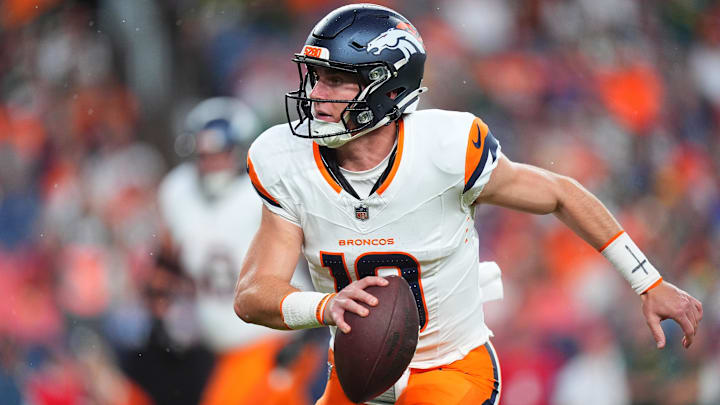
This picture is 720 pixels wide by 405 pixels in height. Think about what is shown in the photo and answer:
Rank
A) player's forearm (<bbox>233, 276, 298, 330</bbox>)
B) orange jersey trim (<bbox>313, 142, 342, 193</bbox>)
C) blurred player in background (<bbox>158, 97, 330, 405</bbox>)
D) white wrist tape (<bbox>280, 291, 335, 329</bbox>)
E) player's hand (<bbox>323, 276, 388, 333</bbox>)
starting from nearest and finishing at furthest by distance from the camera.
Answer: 1. player's hand (<bbox>323, 276, 388, 333</bbox>)
2. white wrist tape (<bbox>280, 291, 335, 329</bbox>)
3. player's forearm (<bbox>233, 276, 298, 330</bbox>)
4. orange jersey trim (<bbox>313, 142, 342, 193</bbox>)
5. blurred player in background (<bbox>158, 97, 330, 405</bbox>)

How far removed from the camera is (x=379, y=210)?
233cm

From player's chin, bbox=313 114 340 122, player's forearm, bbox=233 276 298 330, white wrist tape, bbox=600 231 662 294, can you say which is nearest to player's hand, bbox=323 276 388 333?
player's forearm, bbox=233 276 298 330

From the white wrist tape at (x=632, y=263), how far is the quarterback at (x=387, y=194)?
0.04 metres

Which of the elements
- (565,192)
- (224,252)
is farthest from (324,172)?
(224,252)

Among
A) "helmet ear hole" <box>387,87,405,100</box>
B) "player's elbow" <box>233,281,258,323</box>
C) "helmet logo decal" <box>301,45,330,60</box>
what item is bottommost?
"player's elbow" <box>233,281,258,323</box>

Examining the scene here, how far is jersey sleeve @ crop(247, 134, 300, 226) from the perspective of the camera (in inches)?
92.9

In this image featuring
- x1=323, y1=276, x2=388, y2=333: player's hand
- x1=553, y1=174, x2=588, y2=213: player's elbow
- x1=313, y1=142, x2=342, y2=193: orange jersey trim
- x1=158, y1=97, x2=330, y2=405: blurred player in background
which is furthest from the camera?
x1=158, y1=97, x2=330, y2=405: blurred player in background

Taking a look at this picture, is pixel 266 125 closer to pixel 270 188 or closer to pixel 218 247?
pixel 218 247

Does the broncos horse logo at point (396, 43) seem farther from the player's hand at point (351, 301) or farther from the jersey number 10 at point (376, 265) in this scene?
the player's hand at point (351, 301)

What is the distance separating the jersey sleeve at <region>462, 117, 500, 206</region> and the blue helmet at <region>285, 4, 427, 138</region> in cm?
19

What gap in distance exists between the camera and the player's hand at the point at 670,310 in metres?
2.43

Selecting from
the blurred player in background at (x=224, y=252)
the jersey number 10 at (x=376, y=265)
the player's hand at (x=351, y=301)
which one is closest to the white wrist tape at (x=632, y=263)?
the jersey number 10 at (x=376, y=265)

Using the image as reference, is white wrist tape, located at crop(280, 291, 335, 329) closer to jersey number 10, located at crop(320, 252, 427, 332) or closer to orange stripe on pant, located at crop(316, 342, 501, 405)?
jersey number 10, located at crop(320, 252, 427, 332)

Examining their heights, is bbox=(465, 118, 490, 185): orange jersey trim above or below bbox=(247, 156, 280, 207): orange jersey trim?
above
